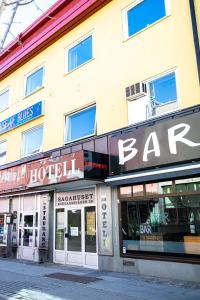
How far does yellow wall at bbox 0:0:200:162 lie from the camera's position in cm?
888

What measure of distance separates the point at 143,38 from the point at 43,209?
7447mm

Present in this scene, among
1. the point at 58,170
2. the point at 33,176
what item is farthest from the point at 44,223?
the point at 58,170

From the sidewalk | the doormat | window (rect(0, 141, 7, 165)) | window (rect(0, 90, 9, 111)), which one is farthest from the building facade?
window (rect(0, 90, 9, 111))

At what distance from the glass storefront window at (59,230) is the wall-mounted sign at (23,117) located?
4.37 m

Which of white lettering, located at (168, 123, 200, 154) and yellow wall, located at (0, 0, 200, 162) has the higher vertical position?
yellow wall, located at (0, 0, 200, 162)

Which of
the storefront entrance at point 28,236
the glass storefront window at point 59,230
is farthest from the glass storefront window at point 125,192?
the storefront entrance at point 28,236

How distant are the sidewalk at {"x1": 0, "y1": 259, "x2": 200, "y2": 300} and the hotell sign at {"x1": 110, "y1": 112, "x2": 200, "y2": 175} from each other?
3.03 metres

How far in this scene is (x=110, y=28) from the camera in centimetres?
1123

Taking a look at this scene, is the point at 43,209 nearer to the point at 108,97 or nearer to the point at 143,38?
the point at 108,97

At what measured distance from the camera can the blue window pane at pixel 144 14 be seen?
9.89 m

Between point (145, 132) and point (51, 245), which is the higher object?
point (145, 132)

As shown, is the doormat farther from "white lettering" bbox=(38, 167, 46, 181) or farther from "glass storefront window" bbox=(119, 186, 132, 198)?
"white lettering" bbox=(38, 167, 46, 181)

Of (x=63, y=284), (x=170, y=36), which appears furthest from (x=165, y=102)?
(x=63, y=284)

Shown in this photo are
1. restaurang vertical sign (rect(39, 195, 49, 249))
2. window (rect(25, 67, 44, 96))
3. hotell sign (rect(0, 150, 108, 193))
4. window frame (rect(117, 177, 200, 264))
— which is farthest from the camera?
window (rect(25, 67, 44, 96))
